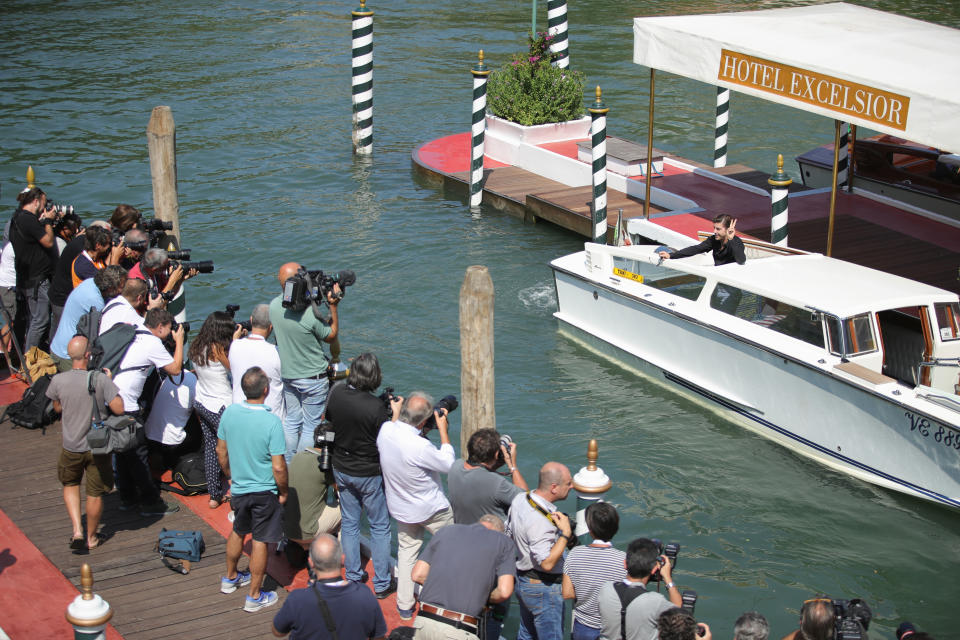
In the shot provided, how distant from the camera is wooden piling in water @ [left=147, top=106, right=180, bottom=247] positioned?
10945 millimetres

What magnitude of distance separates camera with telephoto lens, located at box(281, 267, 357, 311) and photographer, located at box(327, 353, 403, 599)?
1131 millimetres

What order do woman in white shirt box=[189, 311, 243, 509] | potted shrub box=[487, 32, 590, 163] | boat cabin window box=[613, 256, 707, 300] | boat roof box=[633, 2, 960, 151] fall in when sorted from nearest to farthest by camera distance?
woman in white shirt box=[189, 311, 243, 509] < boat roof box=[633, 2, 960, 151] < boat cabin window box=[613, 256, 707, 300] < potted shrub box=[487, 32, 590, 163]

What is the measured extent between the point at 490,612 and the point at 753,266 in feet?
18.6

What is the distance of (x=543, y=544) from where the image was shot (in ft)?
19.8

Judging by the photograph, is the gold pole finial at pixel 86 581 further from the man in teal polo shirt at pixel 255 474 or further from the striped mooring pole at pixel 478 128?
the striped mooring pole at pixel 478 128

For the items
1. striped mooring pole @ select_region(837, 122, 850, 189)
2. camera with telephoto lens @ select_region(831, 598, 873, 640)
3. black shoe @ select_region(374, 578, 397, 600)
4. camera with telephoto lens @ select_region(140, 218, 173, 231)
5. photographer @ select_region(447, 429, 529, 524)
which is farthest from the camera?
striped mooring pole @ select_region(837, 122, 850, 189)

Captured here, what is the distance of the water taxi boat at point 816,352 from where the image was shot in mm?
9234

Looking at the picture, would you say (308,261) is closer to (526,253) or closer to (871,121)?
(526,253)

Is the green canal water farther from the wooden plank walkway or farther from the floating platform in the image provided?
the wooden plank walkway

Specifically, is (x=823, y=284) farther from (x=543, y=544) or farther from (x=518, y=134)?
(x=518, y=134)

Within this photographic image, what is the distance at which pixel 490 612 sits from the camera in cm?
618

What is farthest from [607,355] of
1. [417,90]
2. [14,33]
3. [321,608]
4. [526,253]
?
[14,33]

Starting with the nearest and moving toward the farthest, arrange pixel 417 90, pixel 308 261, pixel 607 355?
pixel 607 355 < pixel 308 261 < pixel 417 90

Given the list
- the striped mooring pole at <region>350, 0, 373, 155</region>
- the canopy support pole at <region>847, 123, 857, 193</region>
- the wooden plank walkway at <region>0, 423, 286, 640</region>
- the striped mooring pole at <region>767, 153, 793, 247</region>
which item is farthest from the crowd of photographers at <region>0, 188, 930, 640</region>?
the striped mooring pole at <region>350, 0, 373, 155</region>
